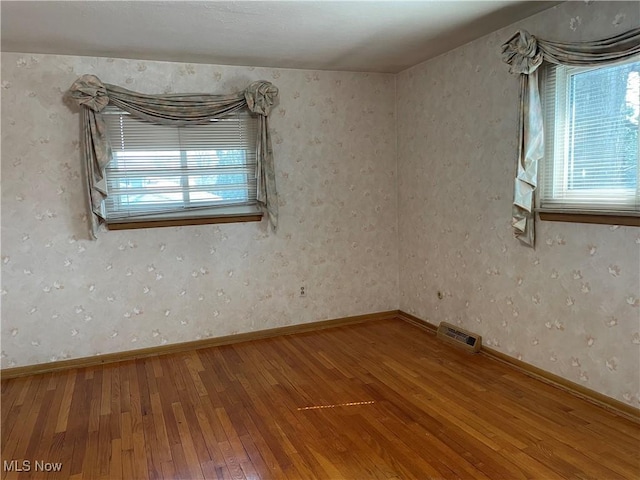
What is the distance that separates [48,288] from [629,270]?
3914mm

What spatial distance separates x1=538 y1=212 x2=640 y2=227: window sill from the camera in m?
2.52

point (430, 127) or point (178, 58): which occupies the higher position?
point (178, 58)

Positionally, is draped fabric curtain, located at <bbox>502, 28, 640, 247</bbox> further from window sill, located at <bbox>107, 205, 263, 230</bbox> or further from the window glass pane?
window sill, located at <bbox>107, 205, 263, 230</bbox>

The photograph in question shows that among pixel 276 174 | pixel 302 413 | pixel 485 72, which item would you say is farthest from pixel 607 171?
pixel 276 174

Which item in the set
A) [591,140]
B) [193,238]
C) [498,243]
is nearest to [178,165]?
[193,238]

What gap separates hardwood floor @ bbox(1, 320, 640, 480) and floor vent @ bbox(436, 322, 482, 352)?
0.31ft

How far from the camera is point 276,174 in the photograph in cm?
417

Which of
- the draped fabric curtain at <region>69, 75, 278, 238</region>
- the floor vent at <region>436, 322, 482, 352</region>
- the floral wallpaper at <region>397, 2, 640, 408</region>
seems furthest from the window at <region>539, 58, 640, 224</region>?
the draped fabric curtain at <region>69, 75, 278, 238</region>

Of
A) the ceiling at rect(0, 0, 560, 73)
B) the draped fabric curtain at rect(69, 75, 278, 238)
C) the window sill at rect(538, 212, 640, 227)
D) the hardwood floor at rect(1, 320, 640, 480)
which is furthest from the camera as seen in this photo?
the draped fabric curtain at rect(69, 75, 278, 238)

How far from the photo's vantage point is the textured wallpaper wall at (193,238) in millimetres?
3455

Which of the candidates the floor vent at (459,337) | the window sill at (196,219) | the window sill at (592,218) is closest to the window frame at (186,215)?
the window sill at (196,219)

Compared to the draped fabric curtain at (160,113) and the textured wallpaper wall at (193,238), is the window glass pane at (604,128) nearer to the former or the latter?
the textured wallpaper wall at (193,238)

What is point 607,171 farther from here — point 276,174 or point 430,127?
point 276,174

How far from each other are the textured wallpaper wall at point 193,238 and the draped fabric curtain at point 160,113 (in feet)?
0.43
